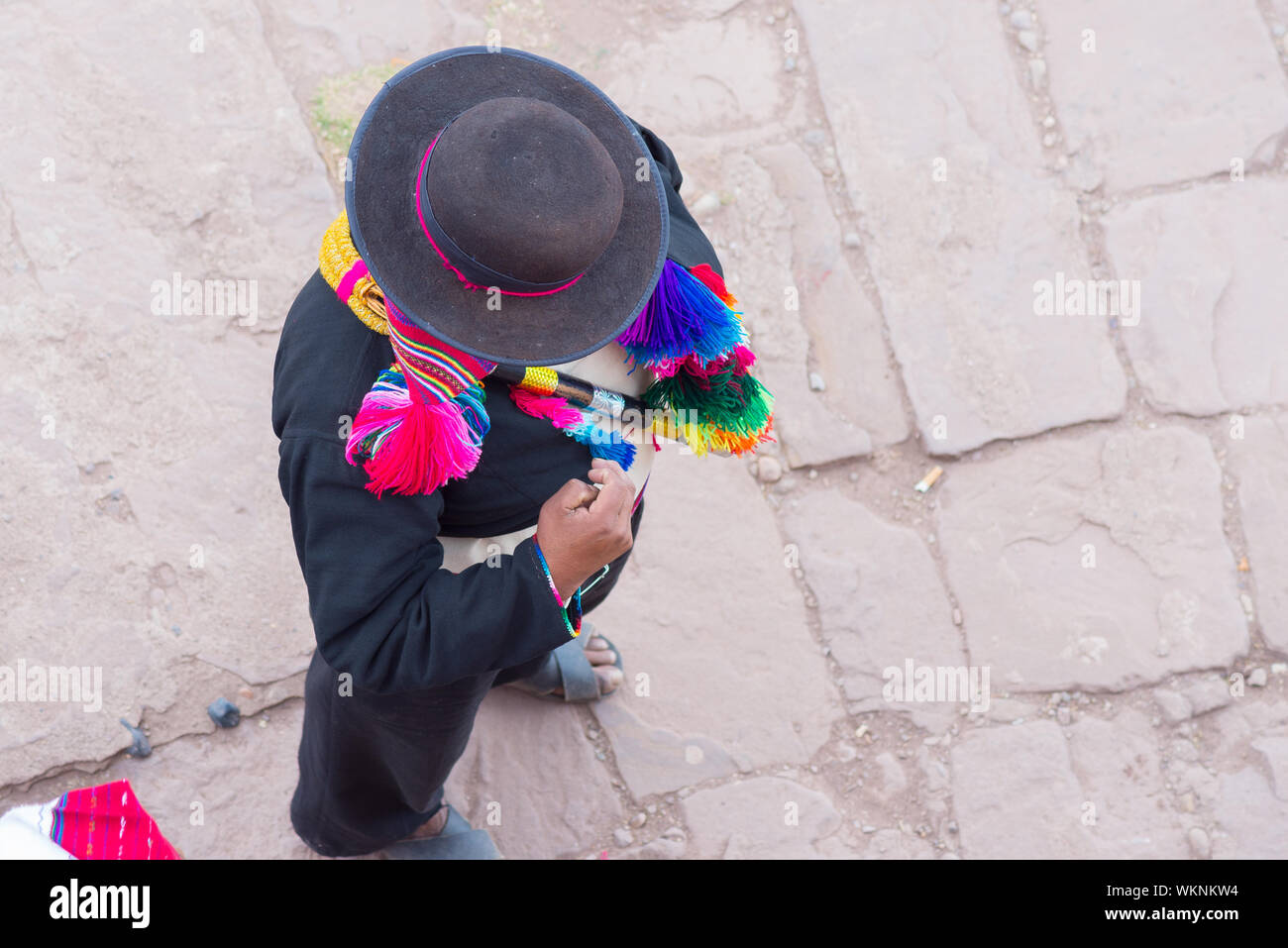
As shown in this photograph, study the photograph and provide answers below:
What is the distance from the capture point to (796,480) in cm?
342

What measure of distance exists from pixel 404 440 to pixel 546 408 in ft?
1.05

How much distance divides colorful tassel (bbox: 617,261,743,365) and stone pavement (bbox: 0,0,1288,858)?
1.37m

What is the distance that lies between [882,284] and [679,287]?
1798mm

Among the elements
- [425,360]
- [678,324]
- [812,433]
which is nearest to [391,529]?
[425,360]

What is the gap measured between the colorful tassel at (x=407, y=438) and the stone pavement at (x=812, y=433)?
158 centimetres

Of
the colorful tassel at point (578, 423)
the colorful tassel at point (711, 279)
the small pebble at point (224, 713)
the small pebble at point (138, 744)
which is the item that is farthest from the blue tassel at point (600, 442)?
the small pebble at point (138, 744)

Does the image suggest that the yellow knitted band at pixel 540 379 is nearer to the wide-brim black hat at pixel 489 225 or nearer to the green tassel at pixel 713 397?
the wide-brim black hat at pixel 489 225

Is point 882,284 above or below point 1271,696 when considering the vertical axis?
above

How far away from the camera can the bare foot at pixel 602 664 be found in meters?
3.12

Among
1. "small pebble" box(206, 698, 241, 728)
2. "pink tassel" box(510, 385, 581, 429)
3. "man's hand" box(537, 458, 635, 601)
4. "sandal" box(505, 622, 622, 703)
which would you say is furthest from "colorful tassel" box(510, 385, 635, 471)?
"small pebble" box(206, 698, 241, 728)

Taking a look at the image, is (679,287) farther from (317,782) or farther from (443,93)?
(317,782)

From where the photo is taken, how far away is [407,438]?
1.65 meters

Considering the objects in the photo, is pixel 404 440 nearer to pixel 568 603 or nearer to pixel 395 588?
pixel 395 588
